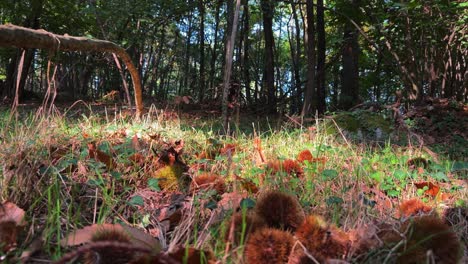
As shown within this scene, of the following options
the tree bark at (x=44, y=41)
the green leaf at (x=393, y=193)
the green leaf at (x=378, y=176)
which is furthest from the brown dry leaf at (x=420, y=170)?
the tree bark at (x=44, y=41)

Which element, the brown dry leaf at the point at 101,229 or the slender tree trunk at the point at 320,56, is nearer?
the brown dry leaf at the point at 101,229

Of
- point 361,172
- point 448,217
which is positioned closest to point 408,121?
point 361,172

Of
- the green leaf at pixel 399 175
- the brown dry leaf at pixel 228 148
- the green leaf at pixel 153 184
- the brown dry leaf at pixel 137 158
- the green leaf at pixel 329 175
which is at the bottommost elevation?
the green leaf at pixel 399 175

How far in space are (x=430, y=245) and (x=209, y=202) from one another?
774mm

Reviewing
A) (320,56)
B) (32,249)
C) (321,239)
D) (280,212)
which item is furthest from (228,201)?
(320,56)

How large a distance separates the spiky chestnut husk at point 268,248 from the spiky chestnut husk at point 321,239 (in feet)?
0.17

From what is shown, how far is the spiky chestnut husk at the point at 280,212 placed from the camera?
3.58 feet

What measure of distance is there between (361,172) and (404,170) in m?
0.36

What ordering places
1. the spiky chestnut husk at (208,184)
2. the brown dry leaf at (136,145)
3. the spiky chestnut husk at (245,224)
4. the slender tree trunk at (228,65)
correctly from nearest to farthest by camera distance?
the spiky chestnut husk at (245,224), the spiky chestnut husk at (208,184), the brown dry leaf at (136,145), the slender tree trunk at (228,65)

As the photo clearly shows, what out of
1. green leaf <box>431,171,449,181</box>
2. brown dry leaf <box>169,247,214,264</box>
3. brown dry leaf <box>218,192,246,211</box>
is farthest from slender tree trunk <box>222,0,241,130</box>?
brown dry leaf <box>169,247,214,264</box>

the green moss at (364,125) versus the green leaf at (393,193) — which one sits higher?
the green moss at (364,125)

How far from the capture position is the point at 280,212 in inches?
43.4

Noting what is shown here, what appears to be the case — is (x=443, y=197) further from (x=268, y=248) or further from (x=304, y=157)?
(x=268, y=248)

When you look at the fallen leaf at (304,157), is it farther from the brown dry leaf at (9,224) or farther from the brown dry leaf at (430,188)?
the brown dry leaf at (9,224)
